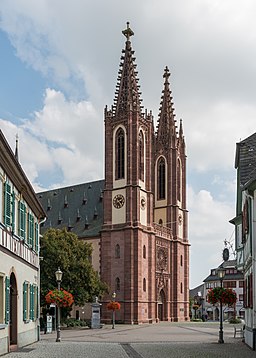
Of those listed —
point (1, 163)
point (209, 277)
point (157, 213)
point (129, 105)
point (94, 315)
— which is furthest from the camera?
point (209, 277)

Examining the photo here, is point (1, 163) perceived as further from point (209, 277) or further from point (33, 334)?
point (209, 277)

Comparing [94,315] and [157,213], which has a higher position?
[157,213]

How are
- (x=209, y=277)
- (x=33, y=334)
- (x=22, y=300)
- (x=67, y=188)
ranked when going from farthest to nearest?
(x=209, y=277) → (x=67, y=188) → (x=33, y=334) → (x=22, y=300)

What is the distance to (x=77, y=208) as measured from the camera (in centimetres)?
10662

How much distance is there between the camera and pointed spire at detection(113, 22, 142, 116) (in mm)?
91812

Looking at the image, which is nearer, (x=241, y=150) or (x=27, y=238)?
(x=27, y=238)

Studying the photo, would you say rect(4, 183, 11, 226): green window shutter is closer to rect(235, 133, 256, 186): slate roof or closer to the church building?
rect(235, 133, 256, 186): slate roof

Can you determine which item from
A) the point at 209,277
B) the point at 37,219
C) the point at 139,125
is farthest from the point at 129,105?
the point at 209,277

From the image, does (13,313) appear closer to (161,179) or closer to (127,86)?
(127,86)

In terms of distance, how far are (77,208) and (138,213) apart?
67.6ft

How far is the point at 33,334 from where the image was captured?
36375 millimetres

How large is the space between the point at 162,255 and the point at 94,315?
2798 centimetres

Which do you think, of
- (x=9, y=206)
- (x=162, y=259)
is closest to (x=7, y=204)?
(x=9, y=206)

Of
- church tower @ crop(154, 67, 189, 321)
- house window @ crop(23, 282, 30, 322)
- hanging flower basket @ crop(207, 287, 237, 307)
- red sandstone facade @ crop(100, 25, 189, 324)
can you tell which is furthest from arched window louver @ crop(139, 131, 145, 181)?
house window @ crop(23, 282, 30, 322)
